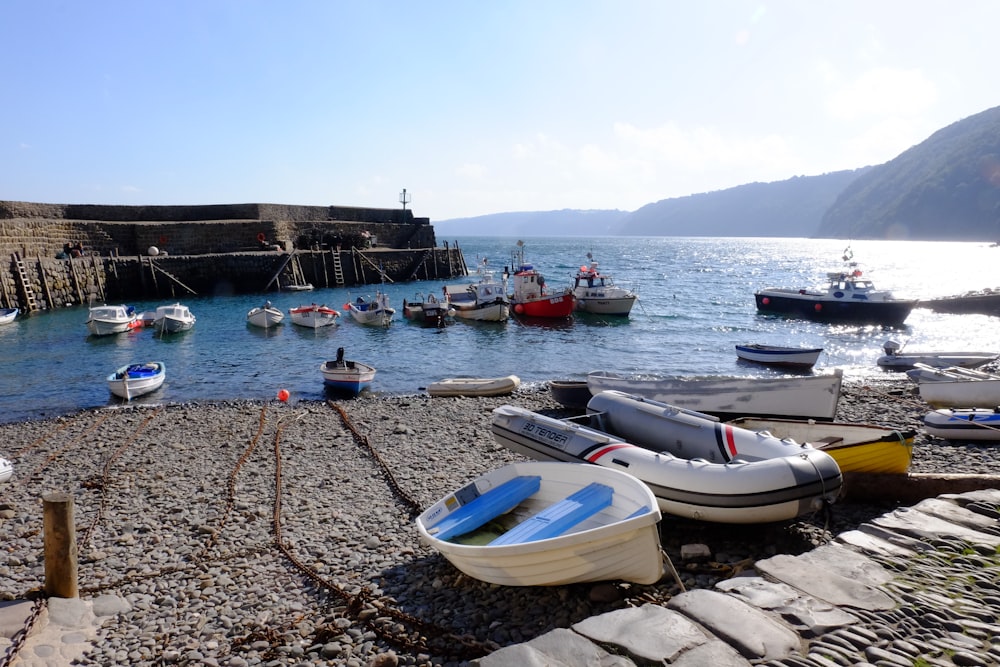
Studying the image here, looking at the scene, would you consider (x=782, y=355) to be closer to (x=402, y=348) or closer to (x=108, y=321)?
(x=402, y=348)

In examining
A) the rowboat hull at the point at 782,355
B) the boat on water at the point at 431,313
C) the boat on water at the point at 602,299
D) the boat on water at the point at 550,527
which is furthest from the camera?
the boat on water at the point at 602,299

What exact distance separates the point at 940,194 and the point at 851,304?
146396 millimetres

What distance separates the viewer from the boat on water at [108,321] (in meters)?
24.9

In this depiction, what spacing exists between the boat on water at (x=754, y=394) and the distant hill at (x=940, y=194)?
15499cm

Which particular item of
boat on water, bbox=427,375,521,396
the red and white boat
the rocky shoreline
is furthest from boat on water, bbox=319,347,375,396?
the red and white boat

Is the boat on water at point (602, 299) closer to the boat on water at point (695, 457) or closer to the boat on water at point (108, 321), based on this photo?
the boat on water at point (108, 321)

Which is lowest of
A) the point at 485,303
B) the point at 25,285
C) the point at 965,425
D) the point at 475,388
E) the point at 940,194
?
the point at 475,388

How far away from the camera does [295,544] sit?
22.4 ft

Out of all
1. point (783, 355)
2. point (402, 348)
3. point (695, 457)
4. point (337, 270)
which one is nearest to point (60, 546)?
point (695, 457)

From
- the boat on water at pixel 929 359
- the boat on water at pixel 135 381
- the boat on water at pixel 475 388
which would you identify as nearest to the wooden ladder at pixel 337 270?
the boat on water at pixel 135 381

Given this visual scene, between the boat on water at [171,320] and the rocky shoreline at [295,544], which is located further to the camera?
the boat on water at [171,320]

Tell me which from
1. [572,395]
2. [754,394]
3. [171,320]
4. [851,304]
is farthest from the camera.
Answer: [851,304]

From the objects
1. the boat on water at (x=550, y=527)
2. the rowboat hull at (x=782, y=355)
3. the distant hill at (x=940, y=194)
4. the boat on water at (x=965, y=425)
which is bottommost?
the rowboat hull at (x=782, y=355)

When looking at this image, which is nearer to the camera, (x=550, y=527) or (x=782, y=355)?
(x=550, y=527)
